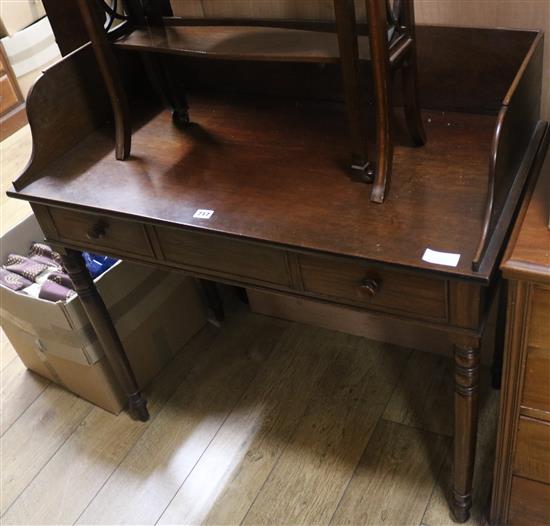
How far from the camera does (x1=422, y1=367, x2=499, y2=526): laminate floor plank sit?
155 cm

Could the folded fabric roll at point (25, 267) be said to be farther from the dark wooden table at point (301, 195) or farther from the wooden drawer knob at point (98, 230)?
the wooden drawer knob at point (98, 230)

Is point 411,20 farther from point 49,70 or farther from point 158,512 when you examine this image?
point 158,512

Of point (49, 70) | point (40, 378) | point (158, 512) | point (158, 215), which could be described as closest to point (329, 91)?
point (158, 215)

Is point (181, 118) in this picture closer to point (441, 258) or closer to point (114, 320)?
point (114, 320)

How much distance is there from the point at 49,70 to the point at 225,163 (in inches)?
16.8

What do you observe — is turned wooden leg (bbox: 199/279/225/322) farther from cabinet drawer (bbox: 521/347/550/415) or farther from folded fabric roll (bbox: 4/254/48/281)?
cabinet drawer (bbox: 521/347/550/415)

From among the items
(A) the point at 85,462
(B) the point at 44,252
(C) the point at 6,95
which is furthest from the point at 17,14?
(A) the point at 85,462

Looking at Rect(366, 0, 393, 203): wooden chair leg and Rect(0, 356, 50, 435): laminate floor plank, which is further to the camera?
Rect(0, 356, 50, 435): laminate floor plank

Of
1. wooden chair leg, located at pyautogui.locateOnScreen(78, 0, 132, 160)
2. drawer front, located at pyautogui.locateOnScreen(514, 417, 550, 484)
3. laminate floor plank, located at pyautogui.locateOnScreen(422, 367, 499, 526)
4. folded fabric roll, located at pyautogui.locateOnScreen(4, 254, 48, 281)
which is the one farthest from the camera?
folded fabric roll, located at pyautogui.locateOnScreen(4, 254, 48, 281)

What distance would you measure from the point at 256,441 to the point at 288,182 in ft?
2.52

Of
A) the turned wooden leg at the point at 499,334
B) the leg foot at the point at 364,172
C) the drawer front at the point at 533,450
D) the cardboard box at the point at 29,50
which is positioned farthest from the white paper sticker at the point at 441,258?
the cardboard box at the point at 29,50

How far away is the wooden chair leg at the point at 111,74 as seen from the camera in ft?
4.56

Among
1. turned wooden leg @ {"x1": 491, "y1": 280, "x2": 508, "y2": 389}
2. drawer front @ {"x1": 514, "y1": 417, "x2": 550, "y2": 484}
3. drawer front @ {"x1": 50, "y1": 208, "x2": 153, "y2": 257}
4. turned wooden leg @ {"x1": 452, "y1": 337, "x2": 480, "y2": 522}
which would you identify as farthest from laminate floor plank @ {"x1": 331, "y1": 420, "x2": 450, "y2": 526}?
drawer front @ {"x1": 50, "y1": 208, "x2": 153, "y2": 257}

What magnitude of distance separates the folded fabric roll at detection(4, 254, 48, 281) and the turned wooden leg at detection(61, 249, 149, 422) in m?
0.28
